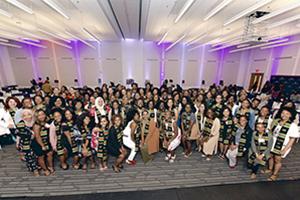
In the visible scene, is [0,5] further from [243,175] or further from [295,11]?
[295,11]

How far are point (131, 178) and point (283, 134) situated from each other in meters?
2.94

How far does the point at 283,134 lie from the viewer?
103 inches

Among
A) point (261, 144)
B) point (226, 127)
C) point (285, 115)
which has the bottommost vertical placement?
point (261, 144)

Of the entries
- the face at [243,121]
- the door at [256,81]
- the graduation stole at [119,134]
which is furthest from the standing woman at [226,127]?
the door at [256,81]

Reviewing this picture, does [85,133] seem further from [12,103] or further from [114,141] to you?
[12,103]

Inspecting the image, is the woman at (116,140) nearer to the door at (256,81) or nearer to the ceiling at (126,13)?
the ceiling at (126,13)

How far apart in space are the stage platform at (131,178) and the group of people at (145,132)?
0.16 meters

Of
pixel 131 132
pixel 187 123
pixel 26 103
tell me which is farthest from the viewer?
pixel 187 123

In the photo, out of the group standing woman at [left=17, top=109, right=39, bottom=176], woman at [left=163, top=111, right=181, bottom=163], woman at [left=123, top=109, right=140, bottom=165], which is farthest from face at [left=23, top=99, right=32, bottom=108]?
woman at [left=163, top=111, right=181, bottom=163]

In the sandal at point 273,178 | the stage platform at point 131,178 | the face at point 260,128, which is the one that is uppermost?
the face at point 260,128

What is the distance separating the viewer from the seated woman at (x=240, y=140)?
2986 millimetres

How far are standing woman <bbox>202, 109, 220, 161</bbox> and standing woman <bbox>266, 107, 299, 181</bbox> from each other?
3.26 ft

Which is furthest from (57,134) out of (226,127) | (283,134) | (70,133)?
(283,134)

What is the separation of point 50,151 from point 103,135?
42.7 inches
